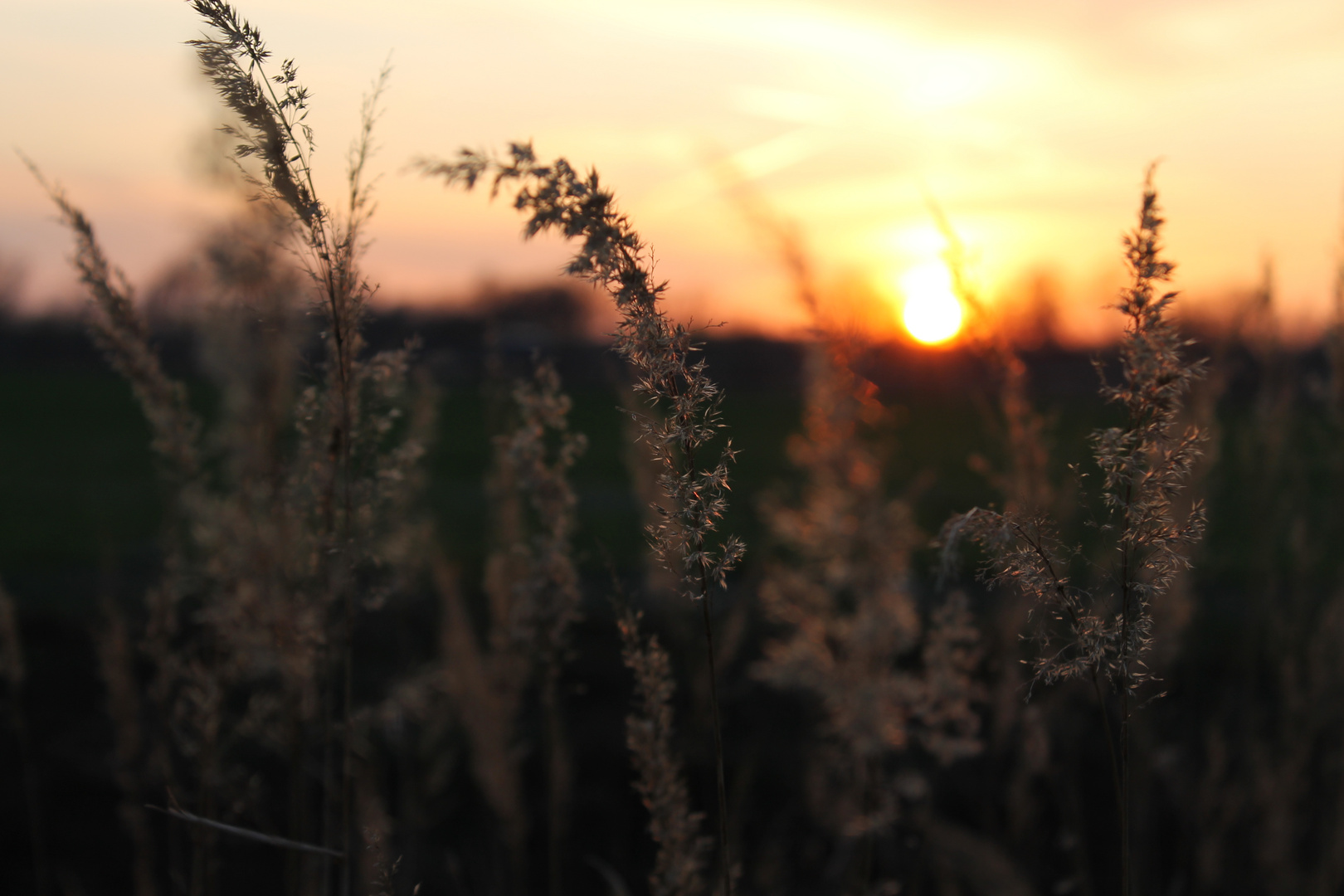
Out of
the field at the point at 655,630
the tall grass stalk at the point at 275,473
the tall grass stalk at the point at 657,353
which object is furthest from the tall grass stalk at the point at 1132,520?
the tall grass stalk at the point at 275,473

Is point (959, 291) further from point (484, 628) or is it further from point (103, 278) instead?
point (484, 628)

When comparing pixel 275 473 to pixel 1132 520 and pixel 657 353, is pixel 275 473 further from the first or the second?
pixel 1132 520

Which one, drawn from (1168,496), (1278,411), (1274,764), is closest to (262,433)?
(1168,496)

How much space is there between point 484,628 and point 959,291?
524 centimetres

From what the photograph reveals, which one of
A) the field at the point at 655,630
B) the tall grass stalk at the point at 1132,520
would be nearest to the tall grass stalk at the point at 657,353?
the field at the point at 655,630

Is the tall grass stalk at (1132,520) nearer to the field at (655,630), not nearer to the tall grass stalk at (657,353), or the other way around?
the field at (655,630)

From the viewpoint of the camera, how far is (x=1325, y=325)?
286 centimetres

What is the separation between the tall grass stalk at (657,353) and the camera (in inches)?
43.9

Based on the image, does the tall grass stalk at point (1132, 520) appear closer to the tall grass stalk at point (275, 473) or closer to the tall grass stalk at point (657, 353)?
the tall grass stalk at point (657, 353)

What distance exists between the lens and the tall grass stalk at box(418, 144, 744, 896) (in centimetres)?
111

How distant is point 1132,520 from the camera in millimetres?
1136

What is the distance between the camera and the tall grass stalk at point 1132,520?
1.13 meters

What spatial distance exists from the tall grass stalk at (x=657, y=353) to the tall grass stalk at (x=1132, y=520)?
1.03ft

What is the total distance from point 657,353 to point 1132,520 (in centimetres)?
61
